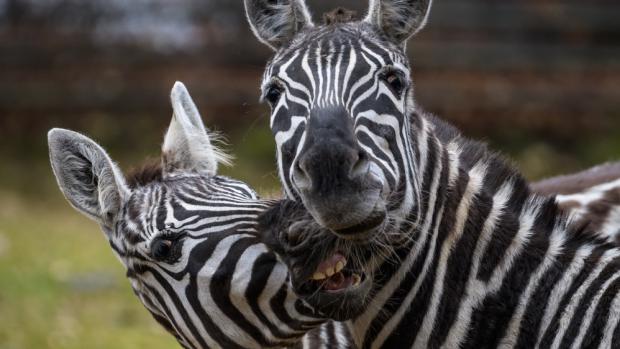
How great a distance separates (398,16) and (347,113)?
2.68ft

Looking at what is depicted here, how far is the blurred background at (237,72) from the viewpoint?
746 inches

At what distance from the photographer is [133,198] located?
18.1ft

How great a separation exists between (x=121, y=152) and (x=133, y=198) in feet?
44.1

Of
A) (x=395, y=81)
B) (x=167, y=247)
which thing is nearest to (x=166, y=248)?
(x=167, y=247)

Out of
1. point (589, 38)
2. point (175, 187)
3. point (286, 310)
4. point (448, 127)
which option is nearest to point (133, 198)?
point (175, 187)

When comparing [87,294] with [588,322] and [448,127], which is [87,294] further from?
[588,322]

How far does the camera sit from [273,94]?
16.2ft

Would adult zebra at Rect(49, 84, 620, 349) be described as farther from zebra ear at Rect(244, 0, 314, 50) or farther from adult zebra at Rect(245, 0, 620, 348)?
zebra ear at Rect(244, 0, 314, 50)

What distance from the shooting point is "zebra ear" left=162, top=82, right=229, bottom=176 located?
19.4 feet

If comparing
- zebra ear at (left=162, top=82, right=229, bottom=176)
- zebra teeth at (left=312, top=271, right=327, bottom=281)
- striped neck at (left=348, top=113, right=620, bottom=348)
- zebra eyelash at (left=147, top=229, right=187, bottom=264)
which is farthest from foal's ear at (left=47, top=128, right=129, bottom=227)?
striped neck at (left=348, top=113, right=620, bottom=348)

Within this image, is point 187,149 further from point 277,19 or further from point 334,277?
point 334,277

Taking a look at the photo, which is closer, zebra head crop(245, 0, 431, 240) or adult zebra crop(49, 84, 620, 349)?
zebra head crop(245, 0, 431, 240)

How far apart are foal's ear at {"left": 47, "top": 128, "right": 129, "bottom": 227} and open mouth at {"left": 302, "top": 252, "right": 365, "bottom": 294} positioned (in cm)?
133

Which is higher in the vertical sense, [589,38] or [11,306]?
[589,38]
